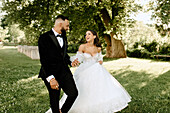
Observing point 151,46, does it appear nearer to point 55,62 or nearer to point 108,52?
point 108,52

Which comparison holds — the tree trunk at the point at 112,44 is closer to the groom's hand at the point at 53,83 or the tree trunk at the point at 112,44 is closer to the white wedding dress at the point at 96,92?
the white wedding dress at the point at 96,92

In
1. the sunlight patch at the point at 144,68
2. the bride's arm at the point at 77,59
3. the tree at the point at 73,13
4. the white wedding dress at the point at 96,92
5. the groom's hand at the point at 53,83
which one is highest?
the tree at the point at 73,13

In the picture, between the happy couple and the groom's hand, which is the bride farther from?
the groom's hand

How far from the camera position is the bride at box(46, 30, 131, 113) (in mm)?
4172

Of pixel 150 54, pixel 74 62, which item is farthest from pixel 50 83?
pixel 150 54

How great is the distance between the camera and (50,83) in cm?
324

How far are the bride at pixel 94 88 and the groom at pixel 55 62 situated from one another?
714mm

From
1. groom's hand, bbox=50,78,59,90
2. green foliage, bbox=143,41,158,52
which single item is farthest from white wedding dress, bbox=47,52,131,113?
green foliage, bbox=143,41,158,52

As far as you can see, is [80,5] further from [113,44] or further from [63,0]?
[113,44]

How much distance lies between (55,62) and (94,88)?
1.51 metres

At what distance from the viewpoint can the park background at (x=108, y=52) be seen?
574cm

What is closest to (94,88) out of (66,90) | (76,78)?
(76,78)

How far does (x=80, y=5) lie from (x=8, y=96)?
48.2 ft

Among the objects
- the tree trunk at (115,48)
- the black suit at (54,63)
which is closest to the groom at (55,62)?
the black suit at (54,63)
